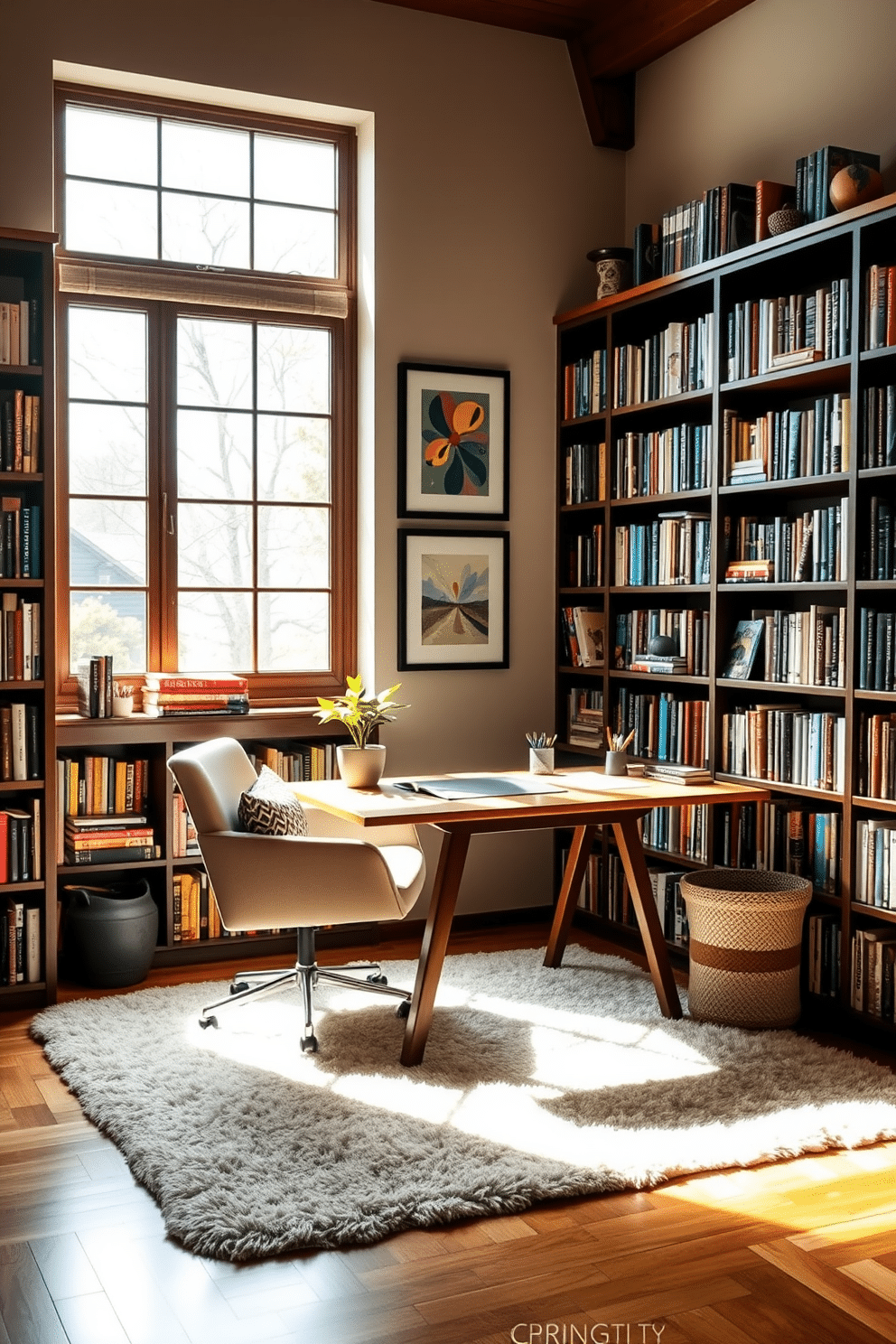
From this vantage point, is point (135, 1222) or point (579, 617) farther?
point (579, 617)

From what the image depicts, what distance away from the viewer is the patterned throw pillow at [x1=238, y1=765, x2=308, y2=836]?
3670mm

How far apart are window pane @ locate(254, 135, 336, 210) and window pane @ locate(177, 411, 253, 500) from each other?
2.87 feet

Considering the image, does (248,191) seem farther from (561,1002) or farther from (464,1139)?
(464,1139)

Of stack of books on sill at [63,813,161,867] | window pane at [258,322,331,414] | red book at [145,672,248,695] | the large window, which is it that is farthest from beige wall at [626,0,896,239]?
stack of books on sill at [63,813,161,867]

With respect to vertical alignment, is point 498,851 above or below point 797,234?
below

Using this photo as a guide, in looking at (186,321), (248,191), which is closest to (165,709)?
(186,321)

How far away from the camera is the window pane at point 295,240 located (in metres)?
4.91

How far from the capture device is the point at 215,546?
4875 millimetres

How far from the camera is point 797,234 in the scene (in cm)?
389

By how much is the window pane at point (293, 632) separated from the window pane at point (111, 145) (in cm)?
160

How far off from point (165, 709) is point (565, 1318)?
107 inches

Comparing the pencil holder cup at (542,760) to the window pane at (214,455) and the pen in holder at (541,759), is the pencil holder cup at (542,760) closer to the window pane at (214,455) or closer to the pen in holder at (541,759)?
the pen in holder at (541,759)

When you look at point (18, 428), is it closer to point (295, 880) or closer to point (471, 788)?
point (295, 880)

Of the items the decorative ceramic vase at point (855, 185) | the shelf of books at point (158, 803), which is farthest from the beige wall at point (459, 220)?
the decorative ceramic vase at point (855, 185)
